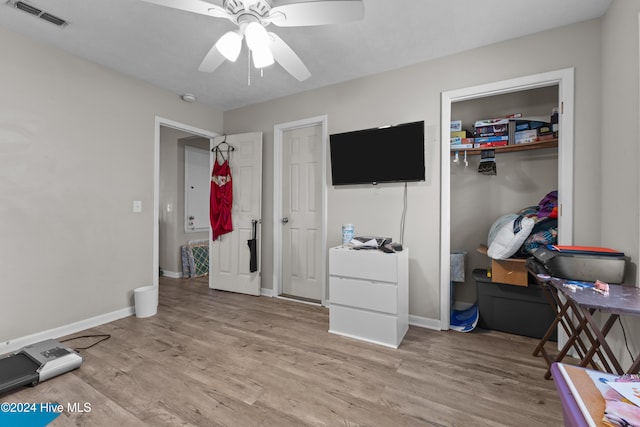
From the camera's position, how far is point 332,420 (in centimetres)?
148

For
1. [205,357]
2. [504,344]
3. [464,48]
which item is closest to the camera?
[205,357]

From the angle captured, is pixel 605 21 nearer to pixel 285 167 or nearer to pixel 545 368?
pixel 545 368

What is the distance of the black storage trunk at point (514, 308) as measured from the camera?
7.99 feet

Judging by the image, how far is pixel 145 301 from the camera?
9.52ft

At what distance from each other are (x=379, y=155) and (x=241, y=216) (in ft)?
6.68

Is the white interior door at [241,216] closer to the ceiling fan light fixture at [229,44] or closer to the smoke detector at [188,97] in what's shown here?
the smoke detector at [188,97]

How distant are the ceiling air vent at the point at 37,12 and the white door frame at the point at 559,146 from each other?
319 centimetres

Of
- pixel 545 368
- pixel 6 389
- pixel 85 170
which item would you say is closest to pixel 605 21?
pixel 545 368

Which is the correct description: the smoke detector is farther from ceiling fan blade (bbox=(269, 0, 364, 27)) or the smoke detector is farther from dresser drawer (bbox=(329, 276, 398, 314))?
dresser drawer (bbox=(329, 276, 398, 314))

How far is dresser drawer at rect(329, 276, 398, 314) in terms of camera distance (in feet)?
7.62

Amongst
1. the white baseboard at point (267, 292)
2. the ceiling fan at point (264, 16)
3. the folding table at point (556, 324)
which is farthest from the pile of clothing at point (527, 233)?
the white baseboard at point (267, 292)

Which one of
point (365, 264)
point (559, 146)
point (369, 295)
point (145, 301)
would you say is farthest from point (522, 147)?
point (145, 301)

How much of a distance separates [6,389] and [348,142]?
10.2 ft

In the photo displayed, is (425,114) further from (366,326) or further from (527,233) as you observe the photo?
(366,326)
